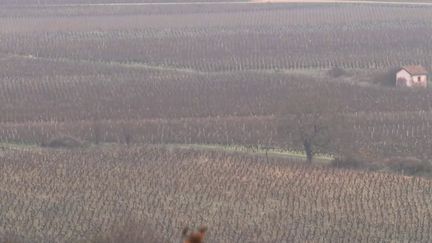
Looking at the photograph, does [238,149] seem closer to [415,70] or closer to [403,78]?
[403,78]

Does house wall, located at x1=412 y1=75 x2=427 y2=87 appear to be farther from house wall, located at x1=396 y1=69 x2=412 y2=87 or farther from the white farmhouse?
house wall, located at x1=396 y1=69 x2=412 y2=87

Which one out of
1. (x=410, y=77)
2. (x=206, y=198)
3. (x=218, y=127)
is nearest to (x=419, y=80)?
(x=410, y=77)

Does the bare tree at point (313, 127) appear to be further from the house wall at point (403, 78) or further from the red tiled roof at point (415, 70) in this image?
the red tiled roof at point (415, 70)

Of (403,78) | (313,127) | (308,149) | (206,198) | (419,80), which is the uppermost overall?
(206,198)

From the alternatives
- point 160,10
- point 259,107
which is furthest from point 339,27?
point 259,107

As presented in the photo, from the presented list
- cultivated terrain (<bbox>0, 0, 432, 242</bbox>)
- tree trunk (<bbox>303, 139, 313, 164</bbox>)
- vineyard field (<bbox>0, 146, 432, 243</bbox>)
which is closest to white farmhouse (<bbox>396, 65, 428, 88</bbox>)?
cultivated terrain (<bbox>0, 0, 432, 242</bbox>)

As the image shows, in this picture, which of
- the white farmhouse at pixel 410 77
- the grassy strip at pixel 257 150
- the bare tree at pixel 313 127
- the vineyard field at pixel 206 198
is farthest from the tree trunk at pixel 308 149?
the white farmhouse at pixel 410 77

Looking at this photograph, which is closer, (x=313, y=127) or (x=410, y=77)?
(x=313, y=127)

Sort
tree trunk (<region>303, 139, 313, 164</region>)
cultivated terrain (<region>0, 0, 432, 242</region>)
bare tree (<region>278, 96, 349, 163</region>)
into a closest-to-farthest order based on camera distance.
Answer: cultivated terrain (<region>0, 0, 432, 242</region>)
tree trunk (<region>303, 139, 313, 164</region>)
bare tree (<region>278, 96, 349, 163</region>)
